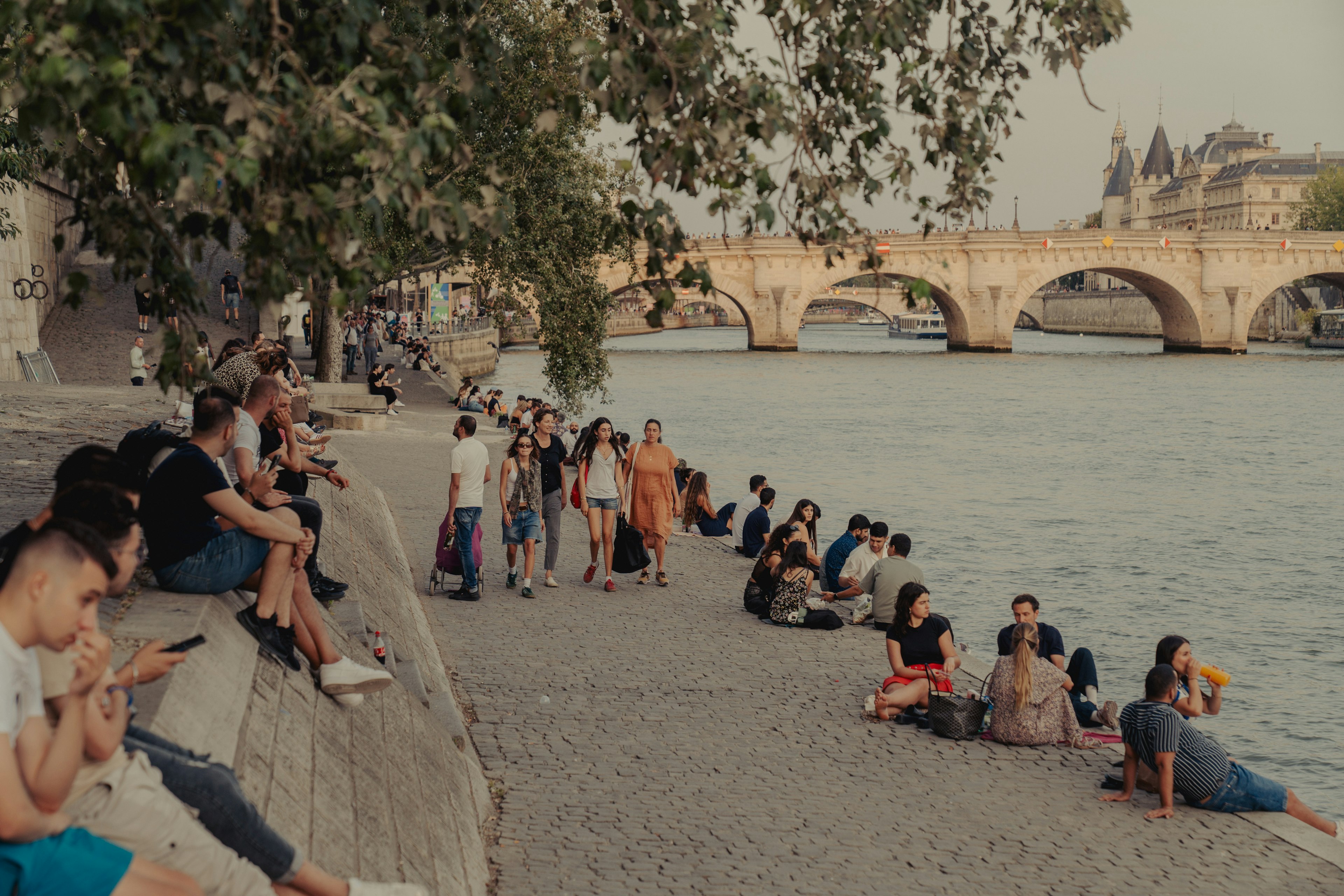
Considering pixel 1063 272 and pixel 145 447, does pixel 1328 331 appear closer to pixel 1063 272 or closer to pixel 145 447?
pixel 1063 272

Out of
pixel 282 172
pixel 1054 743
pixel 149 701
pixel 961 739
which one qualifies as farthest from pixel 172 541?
pixel 1054 743

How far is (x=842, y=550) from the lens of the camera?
12625mm

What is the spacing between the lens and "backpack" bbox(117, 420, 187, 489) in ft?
18.5

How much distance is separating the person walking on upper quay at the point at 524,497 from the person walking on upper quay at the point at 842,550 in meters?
2.94

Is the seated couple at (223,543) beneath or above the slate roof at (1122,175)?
beneath

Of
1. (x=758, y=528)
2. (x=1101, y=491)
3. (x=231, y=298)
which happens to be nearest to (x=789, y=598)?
(x=758, y=528)

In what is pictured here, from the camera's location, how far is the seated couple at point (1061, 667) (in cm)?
795

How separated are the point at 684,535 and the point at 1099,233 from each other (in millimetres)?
61544

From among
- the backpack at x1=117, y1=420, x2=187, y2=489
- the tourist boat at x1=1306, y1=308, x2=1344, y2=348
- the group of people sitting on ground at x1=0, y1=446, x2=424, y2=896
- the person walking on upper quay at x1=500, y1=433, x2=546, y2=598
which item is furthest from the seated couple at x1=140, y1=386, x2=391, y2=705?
the tourist boat at x1=1306, y1=308, x2=1344, y2=348

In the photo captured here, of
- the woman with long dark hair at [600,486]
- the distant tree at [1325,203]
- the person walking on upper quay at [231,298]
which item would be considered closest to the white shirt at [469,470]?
the woman with long dark hair at [600,486]

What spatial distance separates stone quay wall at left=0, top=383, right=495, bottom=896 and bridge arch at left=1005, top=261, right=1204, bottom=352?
69.0 meters

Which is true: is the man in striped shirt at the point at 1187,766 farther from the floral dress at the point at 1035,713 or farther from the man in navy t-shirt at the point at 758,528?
the man in navy t-shirt at the point at 758,528

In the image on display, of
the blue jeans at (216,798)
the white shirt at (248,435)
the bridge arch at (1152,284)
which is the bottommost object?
the blue jeans at (216,798)

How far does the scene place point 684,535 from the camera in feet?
52.9
